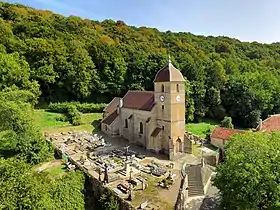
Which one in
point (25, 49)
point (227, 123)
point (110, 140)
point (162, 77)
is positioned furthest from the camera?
point (25, 49)

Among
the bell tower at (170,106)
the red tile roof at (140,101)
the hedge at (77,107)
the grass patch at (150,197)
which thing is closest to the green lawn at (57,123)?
the hedge at (77,107)

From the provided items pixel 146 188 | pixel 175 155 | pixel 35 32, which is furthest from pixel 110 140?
pixel 35 32

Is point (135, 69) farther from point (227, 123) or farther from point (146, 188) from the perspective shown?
point (146, 188)

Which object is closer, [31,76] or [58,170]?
[58,170]

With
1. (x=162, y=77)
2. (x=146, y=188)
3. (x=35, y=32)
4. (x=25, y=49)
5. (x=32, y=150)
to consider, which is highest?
(x=35, y=32)

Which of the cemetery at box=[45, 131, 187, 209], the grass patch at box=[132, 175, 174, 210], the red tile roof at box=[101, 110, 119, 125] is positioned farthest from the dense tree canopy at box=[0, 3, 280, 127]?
the grass patch at box=[132, 175, 174, 210]

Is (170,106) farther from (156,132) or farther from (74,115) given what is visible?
(74,115)

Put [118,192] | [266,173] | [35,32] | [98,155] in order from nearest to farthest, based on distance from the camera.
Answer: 1. [266,173]
2. [118,192]
3. [98,155]
4. [35,32]

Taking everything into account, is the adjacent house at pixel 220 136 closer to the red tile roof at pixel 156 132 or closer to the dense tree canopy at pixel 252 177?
the red tile roof at pixel 156 132
